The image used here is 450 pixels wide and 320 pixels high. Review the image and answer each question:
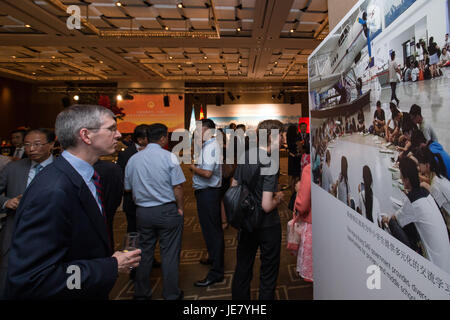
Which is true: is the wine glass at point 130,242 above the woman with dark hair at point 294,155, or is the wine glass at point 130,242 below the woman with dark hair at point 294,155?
below

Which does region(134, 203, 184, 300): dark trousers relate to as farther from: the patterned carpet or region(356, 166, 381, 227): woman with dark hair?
region(356, 166, 381, 227): woman with dark hair

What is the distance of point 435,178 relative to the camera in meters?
0.68

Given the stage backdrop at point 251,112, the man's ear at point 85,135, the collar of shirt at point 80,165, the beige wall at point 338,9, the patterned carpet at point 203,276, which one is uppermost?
the stage backdrop at point 251,112

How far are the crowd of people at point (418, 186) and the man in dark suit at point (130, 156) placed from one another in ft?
7.90

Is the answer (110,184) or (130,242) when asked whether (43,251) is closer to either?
(130,242)

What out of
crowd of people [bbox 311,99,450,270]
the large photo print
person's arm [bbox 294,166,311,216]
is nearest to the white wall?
the large photo print

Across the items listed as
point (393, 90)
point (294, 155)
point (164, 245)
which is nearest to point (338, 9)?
point (393, 90)

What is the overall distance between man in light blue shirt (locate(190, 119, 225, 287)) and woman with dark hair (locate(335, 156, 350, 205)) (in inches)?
57.2

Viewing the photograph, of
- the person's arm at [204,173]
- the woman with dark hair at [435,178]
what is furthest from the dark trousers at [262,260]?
the woman with dark hair at [435,178]

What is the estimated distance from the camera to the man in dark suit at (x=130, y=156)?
9.18 feet

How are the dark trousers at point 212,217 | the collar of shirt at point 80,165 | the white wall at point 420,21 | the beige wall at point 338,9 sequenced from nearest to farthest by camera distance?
the white wall at point 420,21 → the collar of shirt at point 80,165 → the beige wall at point 338,9 → the dark trousers at point 212,217

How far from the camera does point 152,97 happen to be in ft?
43.5

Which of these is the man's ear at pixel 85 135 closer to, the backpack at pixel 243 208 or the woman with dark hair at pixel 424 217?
the backpack at pixel 243 208
